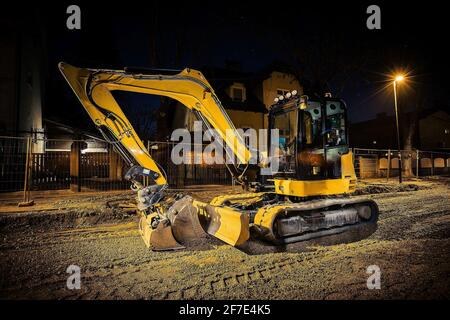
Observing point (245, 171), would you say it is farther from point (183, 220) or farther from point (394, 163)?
point (394, 163)

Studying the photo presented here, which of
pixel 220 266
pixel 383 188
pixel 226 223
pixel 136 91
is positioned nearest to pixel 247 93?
pixel 383 188

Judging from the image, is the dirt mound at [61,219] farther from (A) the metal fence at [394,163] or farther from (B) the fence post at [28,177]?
(A) the metal fence at [394,163]

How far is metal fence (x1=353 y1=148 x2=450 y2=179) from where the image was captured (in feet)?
57.1

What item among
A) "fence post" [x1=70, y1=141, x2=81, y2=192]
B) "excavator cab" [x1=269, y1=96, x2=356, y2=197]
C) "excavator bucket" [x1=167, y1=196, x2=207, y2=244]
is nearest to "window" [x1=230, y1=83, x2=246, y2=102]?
"fence post" [x1=70, y1=141, x2=81, y2=192]

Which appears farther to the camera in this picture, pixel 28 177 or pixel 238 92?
pixel 238 92

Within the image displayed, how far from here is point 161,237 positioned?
455 cm

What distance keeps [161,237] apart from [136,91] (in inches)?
102

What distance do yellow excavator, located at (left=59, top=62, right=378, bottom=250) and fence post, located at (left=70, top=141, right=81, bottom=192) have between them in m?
7.05

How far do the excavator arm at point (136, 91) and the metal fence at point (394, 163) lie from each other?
13136 millimetres

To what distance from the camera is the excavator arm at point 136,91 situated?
14.5 feet

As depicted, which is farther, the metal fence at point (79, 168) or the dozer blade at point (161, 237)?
the metal fence at point (79, 168)

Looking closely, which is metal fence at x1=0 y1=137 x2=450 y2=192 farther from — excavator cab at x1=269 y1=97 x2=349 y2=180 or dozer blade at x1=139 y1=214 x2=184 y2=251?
excavator cab at x1=269 y1=97 x2=349 y2=180

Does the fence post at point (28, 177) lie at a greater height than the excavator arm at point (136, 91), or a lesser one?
lesser

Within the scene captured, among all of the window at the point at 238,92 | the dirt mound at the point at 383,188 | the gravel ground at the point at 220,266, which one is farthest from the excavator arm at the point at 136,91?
the window at the point at 238,92
